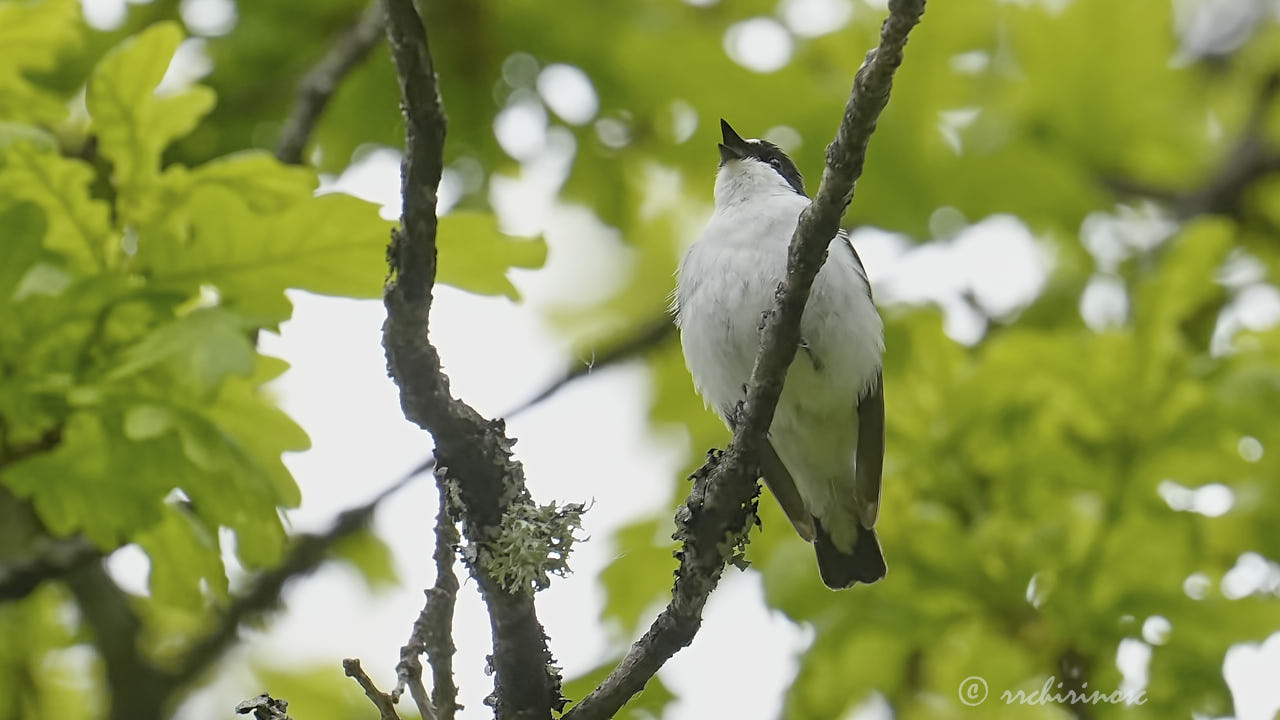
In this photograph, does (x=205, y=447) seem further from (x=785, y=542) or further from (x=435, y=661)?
(x=785, y=542)

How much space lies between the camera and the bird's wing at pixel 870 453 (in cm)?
452

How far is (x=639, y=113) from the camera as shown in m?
4.16

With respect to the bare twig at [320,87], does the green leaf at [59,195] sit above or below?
below

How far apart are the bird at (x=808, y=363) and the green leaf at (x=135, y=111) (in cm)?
192

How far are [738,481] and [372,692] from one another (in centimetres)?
81

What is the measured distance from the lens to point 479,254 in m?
2.81

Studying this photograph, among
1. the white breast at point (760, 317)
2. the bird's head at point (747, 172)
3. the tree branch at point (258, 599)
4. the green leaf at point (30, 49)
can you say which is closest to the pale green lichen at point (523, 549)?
the green leaf at point (30, 49)

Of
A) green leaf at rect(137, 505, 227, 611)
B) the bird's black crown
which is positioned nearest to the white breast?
the bird's black crown

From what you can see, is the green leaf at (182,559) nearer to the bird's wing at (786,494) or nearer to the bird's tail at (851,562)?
the bird's tail at (851,562)

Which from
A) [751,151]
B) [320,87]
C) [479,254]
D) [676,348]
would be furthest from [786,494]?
[479,254]

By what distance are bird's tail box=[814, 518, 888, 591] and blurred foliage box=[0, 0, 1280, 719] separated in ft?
0.42

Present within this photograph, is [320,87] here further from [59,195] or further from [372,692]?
[372,692]

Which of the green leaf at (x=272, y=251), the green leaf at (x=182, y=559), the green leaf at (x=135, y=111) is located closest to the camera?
the green leaf at (x=272, y=251)

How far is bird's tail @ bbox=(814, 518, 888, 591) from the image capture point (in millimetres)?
4137
